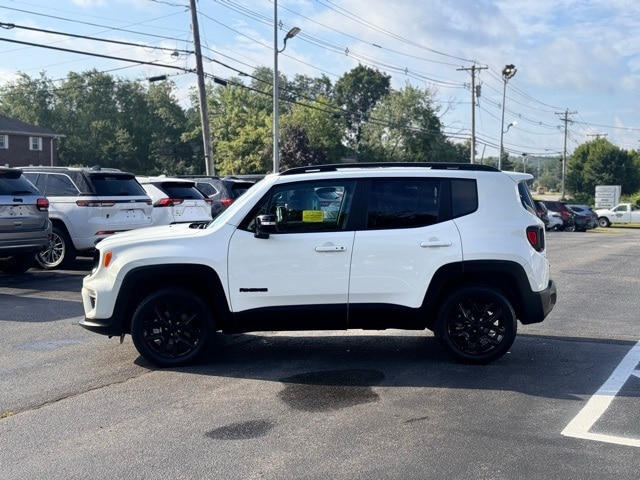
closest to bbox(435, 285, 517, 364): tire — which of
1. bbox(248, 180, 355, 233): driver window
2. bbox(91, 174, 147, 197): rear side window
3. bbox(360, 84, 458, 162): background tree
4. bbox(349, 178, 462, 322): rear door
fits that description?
bbox(349, 178, 462, 322): rear door

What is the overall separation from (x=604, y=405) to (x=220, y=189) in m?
13.5

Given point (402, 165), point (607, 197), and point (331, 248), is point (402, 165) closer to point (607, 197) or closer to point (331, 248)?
point (331, 248)

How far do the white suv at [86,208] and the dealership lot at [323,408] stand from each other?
15.7 ft

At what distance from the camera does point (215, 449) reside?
4.61 m

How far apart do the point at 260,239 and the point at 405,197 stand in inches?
56.3

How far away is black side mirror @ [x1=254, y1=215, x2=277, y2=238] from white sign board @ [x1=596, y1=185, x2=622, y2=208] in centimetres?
6312

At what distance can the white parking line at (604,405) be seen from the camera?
4.79 m

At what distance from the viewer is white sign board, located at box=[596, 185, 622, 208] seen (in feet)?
209

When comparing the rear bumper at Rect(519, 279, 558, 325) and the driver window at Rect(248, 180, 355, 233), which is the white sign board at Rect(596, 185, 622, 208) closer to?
the rear bumper at Rect(519, 279, 558, 325)

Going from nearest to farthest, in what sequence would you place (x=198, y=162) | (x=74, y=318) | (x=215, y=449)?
1. (x=215, y=449)
2. (x=74, y=318)
3. (x=198, y=162)

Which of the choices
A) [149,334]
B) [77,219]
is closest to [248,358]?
[149,334]

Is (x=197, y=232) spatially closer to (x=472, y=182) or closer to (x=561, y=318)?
(x=472, y=182)

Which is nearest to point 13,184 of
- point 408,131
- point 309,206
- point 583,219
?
point 309,206

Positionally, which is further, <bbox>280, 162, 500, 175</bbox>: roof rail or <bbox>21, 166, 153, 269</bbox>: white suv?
<bbox>21, 166, 153, 269</bbox>: white suv
